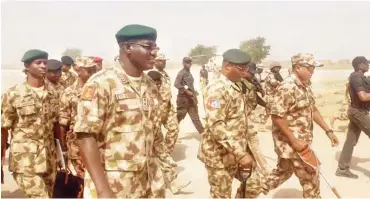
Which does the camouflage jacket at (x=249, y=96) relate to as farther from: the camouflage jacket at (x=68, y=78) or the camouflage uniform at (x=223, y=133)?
Result: the camouflage jacket at (x=68, y=78)

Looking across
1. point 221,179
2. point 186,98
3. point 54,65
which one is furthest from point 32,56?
point 186,98

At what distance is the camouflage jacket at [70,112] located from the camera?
4939 millimetres

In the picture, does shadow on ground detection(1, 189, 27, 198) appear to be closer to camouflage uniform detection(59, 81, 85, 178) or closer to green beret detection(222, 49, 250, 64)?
camouflage uniform detection(59, 81, 85, 178)

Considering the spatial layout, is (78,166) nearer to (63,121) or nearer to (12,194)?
(63,121)

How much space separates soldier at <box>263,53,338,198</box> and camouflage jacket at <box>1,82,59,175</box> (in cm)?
258

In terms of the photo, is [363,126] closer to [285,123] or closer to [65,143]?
[285,123]

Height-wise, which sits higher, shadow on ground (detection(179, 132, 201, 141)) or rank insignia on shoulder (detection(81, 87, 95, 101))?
rank insignia on shoulder (detection(81, 87, 95, 101))

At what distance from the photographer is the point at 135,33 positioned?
2605 millimetres

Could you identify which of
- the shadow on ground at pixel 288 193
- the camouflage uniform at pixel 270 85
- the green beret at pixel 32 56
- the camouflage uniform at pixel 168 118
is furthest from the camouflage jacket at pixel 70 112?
the camouflage uniform at pixel 270 85

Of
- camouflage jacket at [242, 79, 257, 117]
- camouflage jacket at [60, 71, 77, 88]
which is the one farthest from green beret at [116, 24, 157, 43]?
camouflage jacket at [60, 71, 77, 88]

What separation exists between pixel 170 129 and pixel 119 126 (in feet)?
15.7

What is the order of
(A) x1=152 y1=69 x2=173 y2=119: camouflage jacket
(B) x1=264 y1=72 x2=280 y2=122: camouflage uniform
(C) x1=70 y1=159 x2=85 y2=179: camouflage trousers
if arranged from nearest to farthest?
(C) x1=70 y1=159 x2=85 y2=179: camouflage trousers < (A) x1=152 y1=69 x2=173 y2=119: camouflage jacket < (B) x1=264 y1=72 x2=280 y2=122: camouflage uniform

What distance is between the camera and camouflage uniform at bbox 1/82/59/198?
4.30m

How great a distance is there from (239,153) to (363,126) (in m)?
3.48
